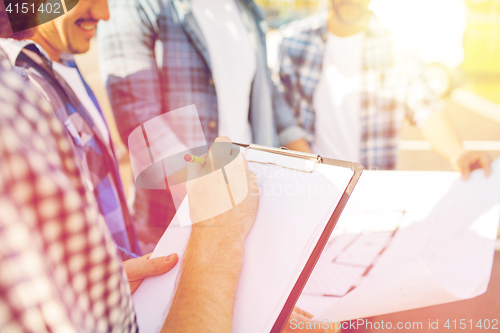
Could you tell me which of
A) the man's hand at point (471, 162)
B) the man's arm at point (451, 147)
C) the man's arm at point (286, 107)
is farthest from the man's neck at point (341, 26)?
the man's hand at point (471, 162)

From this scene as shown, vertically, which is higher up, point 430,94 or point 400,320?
point 430,94

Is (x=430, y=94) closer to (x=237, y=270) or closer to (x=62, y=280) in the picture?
(x=237, y=270)

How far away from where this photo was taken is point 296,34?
44.8 inches

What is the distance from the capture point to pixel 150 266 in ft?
1.54

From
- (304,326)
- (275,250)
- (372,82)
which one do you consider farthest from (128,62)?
(372,82)

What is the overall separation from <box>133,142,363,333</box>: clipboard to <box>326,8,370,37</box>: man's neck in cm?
81

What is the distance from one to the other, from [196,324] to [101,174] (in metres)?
0.48

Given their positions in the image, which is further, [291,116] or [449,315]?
[291,116]

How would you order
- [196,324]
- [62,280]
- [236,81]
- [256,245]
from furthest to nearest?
[236,81] → [256,245] → [196,324] → [62,280]

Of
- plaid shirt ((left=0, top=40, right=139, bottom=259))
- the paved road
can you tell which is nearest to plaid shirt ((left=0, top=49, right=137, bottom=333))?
plaid shirt ((left=0, top=40, right=139, bottom=259))

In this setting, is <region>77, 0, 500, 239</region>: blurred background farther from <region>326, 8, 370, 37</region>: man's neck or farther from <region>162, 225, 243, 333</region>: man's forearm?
<region>162, 225, 243, 333</region>: man's forearm

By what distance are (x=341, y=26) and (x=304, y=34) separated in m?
0.14

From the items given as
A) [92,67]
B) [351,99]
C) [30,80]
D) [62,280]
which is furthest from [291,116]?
[92,67]

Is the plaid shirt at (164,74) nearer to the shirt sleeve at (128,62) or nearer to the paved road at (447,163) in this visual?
the shirt sleeve at (128,62)
